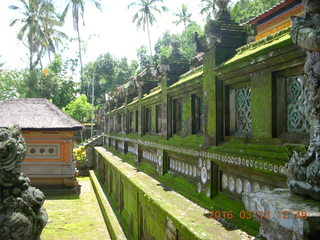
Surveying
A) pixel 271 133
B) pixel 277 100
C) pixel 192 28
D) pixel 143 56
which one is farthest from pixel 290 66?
pixel 143 56

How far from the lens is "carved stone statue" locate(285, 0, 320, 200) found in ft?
6.74

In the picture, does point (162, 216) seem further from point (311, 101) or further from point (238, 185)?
point (311, 101)

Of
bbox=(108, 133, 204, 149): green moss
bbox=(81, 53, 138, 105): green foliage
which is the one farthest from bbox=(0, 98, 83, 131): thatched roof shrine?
bbox=(81, 53, 138, 105): green foliage

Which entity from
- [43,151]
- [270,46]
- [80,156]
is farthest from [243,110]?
[80,156]

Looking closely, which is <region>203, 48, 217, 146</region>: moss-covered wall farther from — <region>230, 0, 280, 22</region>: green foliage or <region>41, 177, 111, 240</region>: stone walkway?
<region>230, 0, 280, 22</region>: green foliage

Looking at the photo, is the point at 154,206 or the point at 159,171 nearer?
the point at 154,206

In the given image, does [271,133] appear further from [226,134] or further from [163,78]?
[163,78]

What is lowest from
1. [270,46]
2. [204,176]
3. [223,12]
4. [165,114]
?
[204,176]

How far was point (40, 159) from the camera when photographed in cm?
1516

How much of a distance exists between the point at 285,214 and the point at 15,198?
627cm

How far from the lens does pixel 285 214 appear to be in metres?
1.89

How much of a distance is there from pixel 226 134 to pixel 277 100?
1.32 meters

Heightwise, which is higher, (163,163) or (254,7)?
(254,7)

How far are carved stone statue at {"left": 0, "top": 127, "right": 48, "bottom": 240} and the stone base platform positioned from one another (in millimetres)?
5617
